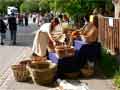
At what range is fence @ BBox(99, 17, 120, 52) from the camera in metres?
16.0

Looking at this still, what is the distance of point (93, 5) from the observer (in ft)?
84.2

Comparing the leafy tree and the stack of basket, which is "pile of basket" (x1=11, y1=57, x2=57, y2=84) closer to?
the stack of basket

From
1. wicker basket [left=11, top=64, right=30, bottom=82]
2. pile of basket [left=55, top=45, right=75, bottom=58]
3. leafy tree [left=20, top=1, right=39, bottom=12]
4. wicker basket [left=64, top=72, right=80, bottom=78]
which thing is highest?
pile of basket [left=55, top=45, right=75, bottom=58]

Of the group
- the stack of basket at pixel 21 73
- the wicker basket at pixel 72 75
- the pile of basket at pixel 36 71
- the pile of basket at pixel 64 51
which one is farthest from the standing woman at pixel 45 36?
the stack of basket at pixel 21 73

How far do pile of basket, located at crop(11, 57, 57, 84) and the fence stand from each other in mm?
4512

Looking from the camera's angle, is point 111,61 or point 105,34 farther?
point 105,34

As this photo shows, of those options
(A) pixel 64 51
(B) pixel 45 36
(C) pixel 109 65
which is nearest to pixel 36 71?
(A) pixel 64 51

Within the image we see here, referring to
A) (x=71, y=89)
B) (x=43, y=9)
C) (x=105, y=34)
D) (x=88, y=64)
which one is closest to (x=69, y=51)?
(x=88, y=64)

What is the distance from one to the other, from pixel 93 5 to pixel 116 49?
33.1 ft

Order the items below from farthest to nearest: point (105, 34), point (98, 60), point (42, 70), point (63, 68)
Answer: point (105, 34)
point (98, 60)
point (63, 68)
point (42, 70)

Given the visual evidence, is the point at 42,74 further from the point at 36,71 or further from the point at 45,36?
the point at 45,36

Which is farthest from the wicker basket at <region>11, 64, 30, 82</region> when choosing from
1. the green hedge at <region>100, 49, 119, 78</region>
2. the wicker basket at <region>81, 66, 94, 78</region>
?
the green hedge at <region>100, 49, 119, 78</region>

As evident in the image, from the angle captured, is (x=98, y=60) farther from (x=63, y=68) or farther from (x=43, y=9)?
(x=43, y=9)

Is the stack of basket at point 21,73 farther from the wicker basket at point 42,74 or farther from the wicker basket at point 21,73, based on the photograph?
the wicker basket at point 42,74
